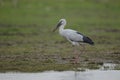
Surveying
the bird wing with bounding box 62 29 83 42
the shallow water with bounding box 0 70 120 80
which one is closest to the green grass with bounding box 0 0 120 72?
the bird wing with bounding box 62 29 83 42

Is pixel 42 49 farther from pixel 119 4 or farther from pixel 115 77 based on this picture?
pixel 119 4

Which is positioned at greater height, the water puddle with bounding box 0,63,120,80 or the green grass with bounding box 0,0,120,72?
the green grass with bounding box 0,0,120,72

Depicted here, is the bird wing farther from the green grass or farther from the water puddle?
the water puddle

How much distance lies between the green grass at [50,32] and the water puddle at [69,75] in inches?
28.4

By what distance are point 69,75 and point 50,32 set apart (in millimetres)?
13225

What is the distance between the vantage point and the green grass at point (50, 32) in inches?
763

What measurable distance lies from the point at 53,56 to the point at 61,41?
5.25m

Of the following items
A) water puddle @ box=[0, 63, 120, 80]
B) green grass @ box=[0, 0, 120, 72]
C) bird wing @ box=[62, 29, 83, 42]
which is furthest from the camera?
bird wing @ box=[62, 29, 83, 42]

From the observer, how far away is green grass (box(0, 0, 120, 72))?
63.6 ft

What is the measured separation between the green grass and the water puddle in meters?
0.72

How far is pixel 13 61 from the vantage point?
1920 centimetres

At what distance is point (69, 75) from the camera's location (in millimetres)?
16625

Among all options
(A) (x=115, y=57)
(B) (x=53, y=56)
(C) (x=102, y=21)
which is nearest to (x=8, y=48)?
(B) (x=53, y=56)

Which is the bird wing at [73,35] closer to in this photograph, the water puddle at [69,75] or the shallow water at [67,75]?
the water puddle at [69,75]
